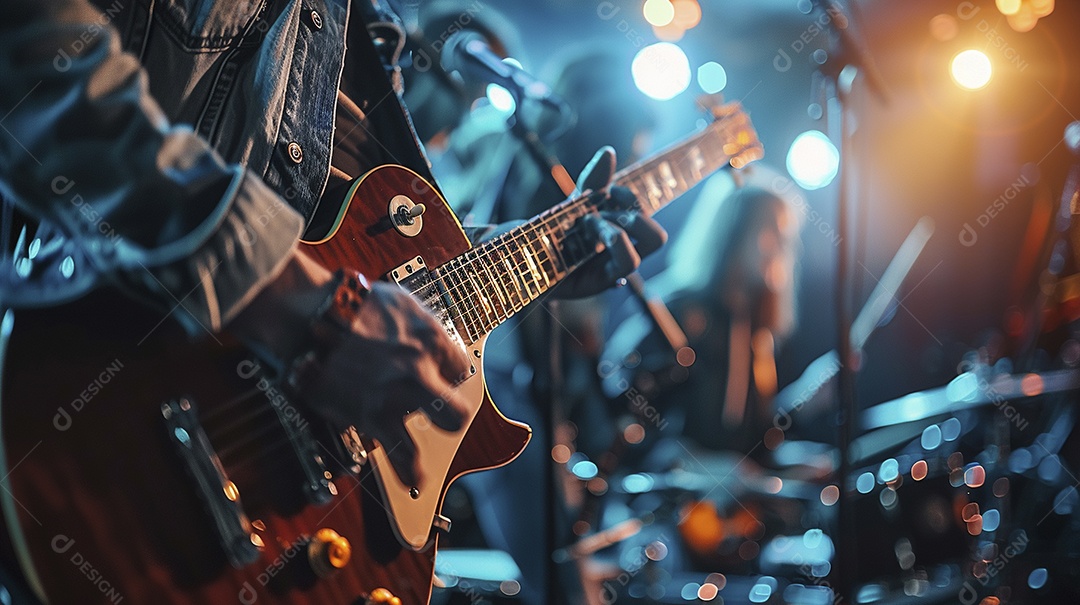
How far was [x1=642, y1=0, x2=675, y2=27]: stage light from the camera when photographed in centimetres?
324

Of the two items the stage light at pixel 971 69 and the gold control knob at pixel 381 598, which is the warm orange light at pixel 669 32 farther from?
the gold control knob at pixel 381 598

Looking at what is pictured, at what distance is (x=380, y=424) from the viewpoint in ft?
3.06

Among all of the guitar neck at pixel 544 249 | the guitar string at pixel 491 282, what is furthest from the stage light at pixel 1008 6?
the guitar string at pixel 491 282

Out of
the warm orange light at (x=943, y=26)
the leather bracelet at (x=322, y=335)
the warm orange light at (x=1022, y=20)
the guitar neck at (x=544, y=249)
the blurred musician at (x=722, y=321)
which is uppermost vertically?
the leather bracelet at (x=322, y=335)

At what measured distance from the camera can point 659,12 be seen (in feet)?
10.8

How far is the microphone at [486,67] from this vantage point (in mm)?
1591

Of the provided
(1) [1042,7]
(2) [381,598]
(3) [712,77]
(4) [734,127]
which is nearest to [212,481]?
(2) [381,598]

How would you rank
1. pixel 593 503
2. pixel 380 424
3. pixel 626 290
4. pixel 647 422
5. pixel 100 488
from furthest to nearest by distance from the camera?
pixel 626 290
pixel 647 422
pixel 593 503
pixel 380 424
pixel 100 488

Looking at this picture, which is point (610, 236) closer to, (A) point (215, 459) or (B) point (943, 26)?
(A) point (215, 459)

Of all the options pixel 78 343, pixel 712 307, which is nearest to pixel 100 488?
pixel 78 343

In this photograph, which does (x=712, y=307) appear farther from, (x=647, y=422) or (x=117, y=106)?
(x=117, y=106)

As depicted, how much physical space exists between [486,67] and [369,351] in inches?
35.3

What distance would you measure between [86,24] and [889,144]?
3.93 meters

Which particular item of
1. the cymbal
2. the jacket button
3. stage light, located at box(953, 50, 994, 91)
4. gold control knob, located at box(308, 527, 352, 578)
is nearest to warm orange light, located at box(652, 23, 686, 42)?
stage light, located at box(953, 50, 994, 91)
